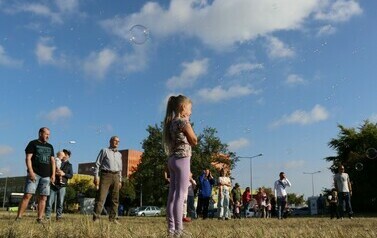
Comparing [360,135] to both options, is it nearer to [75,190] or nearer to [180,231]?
[180,231]

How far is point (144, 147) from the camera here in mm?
64812

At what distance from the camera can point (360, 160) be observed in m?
45.0

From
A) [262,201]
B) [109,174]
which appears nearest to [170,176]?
[109,174]

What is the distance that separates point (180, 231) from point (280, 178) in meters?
13.7

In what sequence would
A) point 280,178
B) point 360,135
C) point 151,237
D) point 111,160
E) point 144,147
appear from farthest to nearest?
point 144,147, point 360,135, point 280,178, point 111,160, point 151,237

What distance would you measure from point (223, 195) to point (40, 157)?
9327mm

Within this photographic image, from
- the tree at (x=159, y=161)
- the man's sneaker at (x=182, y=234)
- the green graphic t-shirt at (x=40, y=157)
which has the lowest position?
the man's sneaker at (x=182, y=234)

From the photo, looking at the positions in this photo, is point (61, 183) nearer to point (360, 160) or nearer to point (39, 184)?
point (39, 184)

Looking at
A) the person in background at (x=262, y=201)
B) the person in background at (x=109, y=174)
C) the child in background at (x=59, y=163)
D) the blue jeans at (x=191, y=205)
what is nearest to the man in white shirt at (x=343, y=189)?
the blue jeans at (x=191, y=205)

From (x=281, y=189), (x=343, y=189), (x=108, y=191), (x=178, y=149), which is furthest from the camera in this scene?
(x=281, y=189)

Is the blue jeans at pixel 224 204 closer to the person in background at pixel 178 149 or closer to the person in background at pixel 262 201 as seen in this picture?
the person in background at pixel 262 201

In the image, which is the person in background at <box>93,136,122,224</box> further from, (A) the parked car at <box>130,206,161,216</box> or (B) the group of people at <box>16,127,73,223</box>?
(A) the parked car at <box>130,206,161,216</box>

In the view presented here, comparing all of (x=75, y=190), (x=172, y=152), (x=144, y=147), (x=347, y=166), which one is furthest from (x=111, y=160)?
(x=75, y=190)

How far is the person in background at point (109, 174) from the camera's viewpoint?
9414 millimetres
